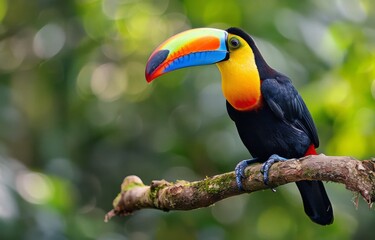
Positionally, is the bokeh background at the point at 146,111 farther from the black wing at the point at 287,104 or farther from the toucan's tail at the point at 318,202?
the toucan's tail at the point at 318,202

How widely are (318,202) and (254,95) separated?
52cm

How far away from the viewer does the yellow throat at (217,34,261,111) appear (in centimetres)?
310

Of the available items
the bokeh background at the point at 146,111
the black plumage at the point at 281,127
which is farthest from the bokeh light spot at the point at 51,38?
the black plumage at the point at 281,127

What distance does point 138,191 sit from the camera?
3217mm

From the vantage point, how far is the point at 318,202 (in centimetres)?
314

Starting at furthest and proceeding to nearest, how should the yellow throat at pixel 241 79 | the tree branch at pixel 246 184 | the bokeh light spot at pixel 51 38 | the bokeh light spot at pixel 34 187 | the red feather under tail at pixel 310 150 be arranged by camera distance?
1. the bokeh light spot at pixel 51 38
2. the bokeh light spot at pixel 34 187
3. the red feather under tail at pixel 310 150
4. the yellow throat at pixel 241 79
5. the tree branch at pixel 246 184

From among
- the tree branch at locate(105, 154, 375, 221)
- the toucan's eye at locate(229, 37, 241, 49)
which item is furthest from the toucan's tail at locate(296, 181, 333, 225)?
the toucan's eye at locate(229, 37, 241, 49)

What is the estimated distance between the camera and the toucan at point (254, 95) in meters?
3.13

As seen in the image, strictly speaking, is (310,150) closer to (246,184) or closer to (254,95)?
(254,95)

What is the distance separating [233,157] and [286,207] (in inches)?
19.3

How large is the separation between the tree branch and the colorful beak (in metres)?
0.50

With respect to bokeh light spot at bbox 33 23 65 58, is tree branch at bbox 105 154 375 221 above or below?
below

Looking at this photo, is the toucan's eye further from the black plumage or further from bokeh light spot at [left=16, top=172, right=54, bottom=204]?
bokeh light spot at [left=16, top=172, right=54, bottom=204]

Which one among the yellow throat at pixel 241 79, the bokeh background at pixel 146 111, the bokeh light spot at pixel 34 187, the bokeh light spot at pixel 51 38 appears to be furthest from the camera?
the bokeh light spot at pixel 51 38
